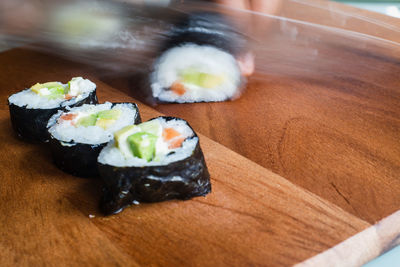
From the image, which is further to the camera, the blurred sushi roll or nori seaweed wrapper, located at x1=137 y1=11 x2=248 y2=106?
nori seaweed wrapper, located at x1=137 y1=11 x2=248 y2=106

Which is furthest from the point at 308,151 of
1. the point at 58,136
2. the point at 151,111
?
the point at 58,136

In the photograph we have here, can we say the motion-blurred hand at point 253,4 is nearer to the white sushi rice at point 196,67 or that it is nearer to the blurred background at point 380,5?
the white sushi rice at point 196,67

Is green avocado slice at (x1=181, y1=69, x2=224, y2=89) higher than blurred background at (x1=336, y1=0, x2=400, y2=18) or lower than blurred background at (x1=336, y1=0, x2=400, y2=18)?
lower

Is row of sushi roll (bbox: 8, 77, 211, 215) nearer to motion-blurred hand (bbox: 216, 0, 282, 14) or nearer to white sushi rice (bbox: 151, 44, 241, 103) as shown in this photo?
white sushi rice (bbox: 151, 44, 241, 103)

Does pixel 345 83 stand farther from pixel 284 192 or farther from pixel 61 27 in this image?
pixel 61 27

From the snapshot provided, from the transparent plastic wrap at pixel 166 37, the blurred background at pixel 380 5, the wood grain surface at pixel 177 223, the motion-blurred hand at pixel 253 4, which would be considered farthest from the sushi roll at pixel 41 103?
the blurred background at pixel 380 5

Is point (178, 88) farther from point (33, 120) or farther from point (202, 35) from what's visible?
point (33, 120)

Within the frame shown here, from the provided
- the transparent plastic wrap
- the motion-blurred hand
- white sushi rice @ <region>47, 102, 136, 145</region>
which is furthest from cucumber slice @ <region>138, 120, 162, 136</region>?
the motion-blurred hand
